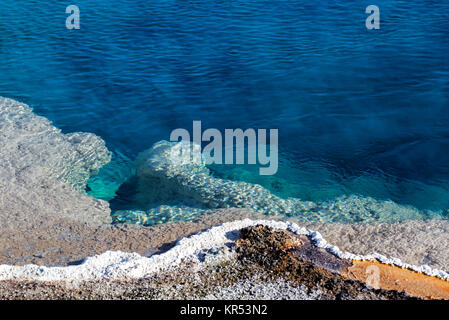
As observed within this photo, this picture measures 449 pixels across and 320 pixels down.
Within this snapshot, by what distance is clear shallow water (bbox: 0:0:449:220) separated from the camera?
6.27 meters

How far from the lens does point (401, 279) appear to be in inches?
144

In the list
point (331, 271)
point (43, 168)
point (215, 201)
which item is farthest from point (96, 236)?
point (331, 271)

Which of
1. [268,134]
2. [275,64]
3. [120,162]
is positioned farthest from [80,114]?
[275,64]

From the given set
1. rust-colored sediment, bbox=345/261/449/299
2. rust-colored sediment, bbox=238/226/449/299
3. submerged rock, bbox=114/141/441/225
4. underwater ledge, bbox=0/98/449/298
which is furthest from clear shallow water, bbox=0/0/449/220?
rust-colored sediment, bbox=345/261/449/299

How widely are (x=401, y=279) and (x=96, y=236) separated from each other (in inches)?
101

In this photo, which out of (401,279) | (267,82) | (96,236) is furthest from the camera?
(267,82)

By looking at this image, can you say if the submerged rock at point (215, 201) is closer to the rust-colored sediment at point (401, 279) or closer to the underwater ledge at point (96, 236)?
the underwater ledge at point (96, 236)

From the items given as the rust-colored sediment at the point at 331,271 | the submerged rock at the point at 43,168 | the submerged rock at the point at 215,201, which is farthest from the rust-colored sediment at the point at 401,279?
the submerged rock at the point at 43,168

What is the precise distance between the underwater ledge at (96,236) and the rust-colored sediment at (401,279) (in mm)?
36

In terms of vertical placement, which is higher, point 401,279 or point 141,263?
point 141,263

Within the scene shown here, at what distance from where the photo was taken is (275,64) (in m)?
8.51

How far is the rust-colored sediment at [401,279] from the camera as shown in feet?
11.5

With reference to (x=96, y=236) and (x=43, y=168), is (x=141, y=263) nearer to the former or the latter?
(x=96, y=236)

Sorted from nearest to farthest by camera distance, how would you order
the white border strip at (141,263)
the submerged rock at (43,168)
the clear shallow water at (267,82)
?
the white border strip at (141,263), the submerged rock at (43,168), the clear shallow water at (267,82)
